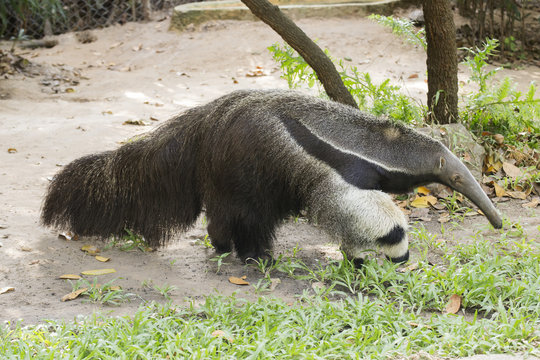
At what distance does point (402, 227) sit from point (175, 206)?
169cm

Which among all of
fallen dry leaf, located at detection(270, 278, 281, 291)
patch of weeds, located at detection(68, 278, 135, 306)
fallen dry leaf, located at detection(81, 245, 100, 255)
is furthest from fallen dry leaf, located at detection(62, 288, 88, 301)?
fallen dry leaf, located at detection(270, 278, 281, 291)

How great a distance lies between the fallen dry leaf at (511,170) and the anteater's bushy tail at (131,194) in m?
3.45

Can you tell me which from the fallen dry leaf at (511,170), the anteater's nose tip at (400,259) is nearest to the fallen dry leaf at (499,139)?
the fallen dry leaf at (511,170)

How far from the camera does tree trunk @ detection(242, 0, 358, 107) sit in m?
5.86

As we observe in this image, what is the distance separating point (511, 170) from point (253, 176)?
3.36 metres

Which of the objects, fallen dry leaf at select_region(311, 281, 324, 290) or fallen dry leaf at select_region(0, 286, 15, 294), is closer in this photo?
fallen dry leaf at select_region(0, 286, 15, 294)

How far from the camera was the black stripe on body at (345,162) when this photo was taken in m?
4.25

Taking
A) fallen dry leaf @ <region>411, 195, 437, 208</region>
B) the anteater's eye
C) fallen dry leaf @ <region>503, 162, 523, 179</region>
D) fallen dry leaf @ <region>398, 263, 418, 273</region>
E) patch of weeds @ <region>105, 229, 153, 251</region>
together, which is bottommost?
fallen dry leaf @ <region>411, 195, 437, 208</region>

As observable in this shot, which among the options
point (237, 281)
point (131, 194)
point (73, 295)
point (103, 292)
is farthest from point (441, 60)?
point (73, 295)

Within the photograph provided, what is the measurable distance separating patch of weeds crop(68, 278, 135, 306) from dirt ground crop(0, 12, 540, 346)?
6 cm

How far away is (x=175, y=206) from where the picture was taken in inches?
188

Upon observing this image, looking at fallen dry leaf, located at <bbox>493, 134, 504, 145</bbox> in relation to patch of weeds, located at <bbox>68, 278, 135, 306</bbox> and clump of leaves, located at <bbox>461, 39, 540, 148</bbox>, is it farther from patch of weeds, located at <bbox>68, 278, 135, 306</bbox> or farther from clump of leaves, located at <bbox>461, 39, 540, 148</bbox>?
patch of weeds, located at <bbox>68, 278, 135, 306</bbox>

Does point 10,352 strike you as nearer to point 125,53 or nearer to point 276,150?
point 276,150

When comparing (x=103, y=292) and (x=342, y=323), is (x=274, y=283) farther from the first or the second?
(x=103, y=292)
